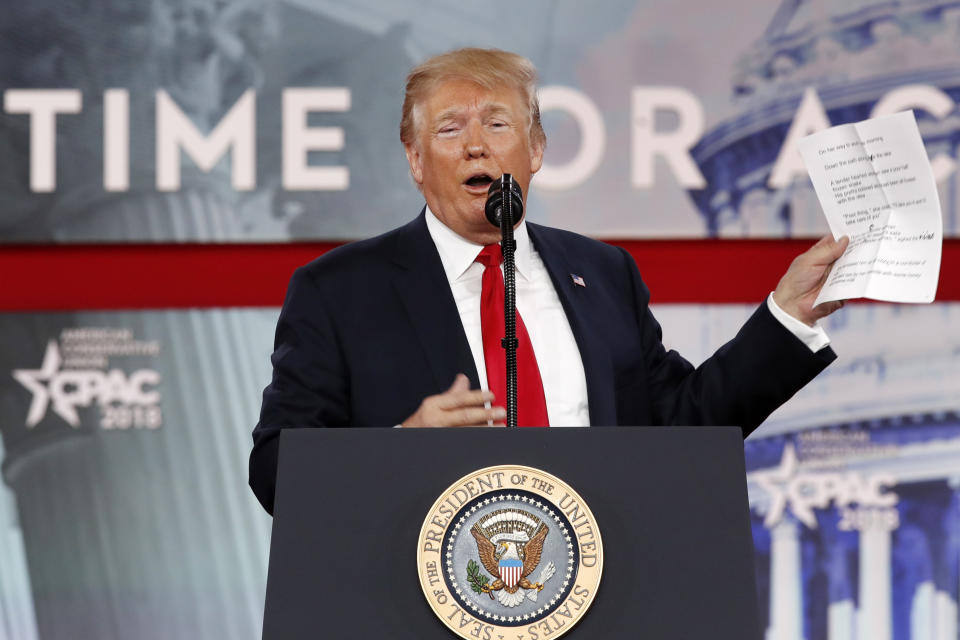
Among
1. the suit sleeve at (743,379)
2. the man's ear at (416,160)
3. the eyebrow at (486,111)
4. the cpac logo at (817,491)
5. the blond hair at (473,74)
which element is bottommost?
the cpac logo at (817,491)

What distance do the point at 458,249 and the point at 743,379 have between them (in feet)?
1.61

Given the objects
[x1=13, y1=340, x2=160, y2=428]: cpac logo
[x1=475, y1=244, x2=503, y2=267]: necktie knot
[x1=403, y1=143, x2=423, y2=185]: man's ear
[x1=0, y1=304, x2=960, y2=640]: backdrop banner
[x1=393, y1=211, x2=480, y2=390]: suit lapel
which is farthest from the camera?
[x1=13, y1=340, x2=160, y2=428]: cpac logo

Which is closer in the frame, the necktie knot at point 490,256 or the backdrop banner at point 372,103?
the necktie knot at point 490,256

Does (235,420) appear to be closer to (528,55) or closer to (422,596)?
(528,55)

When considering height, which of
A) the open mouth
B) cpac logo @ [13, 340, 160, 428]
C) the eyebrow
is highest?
the eyebrow

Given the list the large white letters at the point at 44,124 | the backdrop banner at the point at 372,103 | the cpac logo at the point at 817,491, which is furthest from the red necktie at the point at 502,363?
the large white letters at the point at 44,124

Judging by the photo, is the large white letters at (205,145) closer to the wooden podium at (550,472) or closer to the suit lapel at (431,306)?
the suit lapel at (431,306)

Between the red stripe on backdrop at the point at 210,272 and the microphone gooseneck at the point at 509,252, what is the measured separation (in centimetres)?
217

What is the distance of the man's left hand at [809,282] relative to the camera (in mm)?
1554

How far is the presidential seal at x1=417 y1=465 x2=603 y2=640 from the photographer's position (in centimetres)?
112

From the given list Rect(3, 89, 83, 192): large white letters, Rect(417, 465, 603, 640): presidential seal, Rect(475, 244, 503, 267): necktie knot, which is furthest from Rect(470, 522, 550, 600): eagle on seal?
Rect(3, 89, 83, 192): large white letters

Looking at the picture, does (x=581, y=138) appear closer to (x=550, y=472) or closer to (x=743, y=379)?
(x=743, y=379)

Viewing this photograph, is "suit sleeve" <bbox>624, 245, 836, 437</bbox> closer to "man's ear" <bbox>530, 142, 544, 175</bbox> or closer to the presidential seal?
"man's ear" <bbox>530, 142, 544, 175</bbox>

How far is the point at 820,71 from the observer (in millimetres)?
3578
